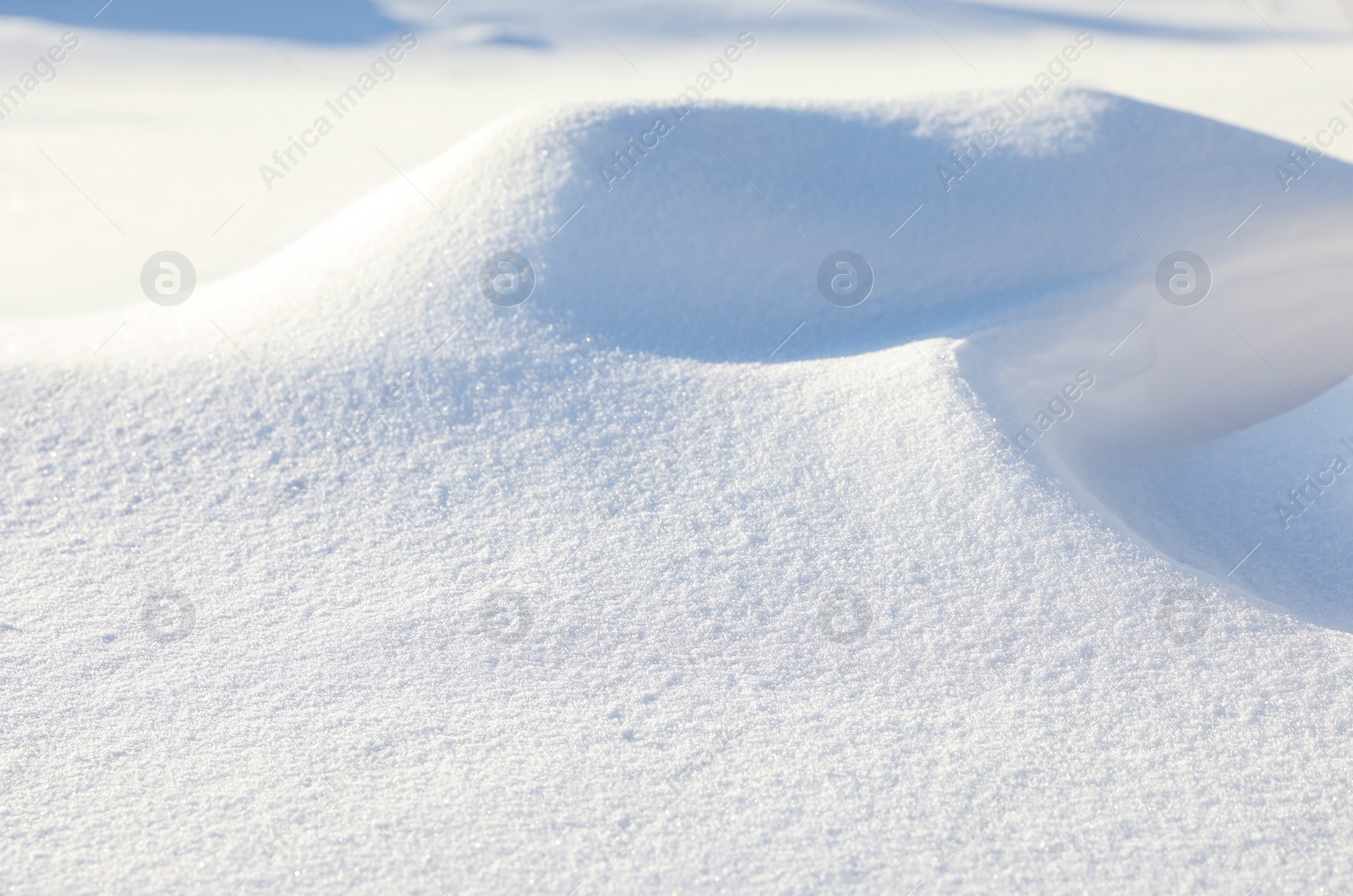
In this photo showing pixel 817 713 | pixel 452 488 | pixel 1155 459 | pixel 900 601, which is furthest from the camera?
pixel 1155 459

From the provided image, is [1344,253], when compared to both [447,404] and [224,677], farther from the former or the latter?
[224,677]

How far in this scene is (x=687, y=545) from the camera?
2.61 metres

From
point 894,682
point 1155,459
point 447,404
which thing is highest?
point 447,404

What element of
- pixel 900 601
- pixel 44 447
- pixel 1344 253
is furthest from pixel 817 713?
pixel 1344 253

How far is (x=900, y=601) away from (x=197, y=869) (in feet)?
5.05

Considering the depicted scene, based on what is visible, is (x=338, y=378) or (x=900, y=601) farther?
(x=338, y=378)

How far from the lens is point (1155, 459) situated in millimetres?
3314

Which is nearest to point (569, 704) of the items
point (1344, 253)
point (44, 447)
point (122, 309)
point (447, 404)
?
point (447, 404)

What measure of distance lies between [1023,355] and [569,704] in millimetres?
1913

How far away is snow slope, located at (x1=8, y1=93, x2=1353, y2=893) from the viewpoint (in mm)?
1922

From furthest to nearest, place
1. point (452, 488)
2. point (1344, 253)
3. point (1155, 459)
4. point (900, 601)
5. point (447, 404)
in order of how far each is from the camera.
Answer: point (1344, 253), point (1155, 459), point (447, 404), point (452, 488), point (900, 601)

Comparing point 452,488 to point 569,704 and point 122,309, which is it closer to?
point 569,704

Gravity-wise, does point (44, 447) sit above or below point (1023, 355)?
above

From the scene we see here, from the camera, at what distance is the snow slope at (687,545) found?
1922 mm
